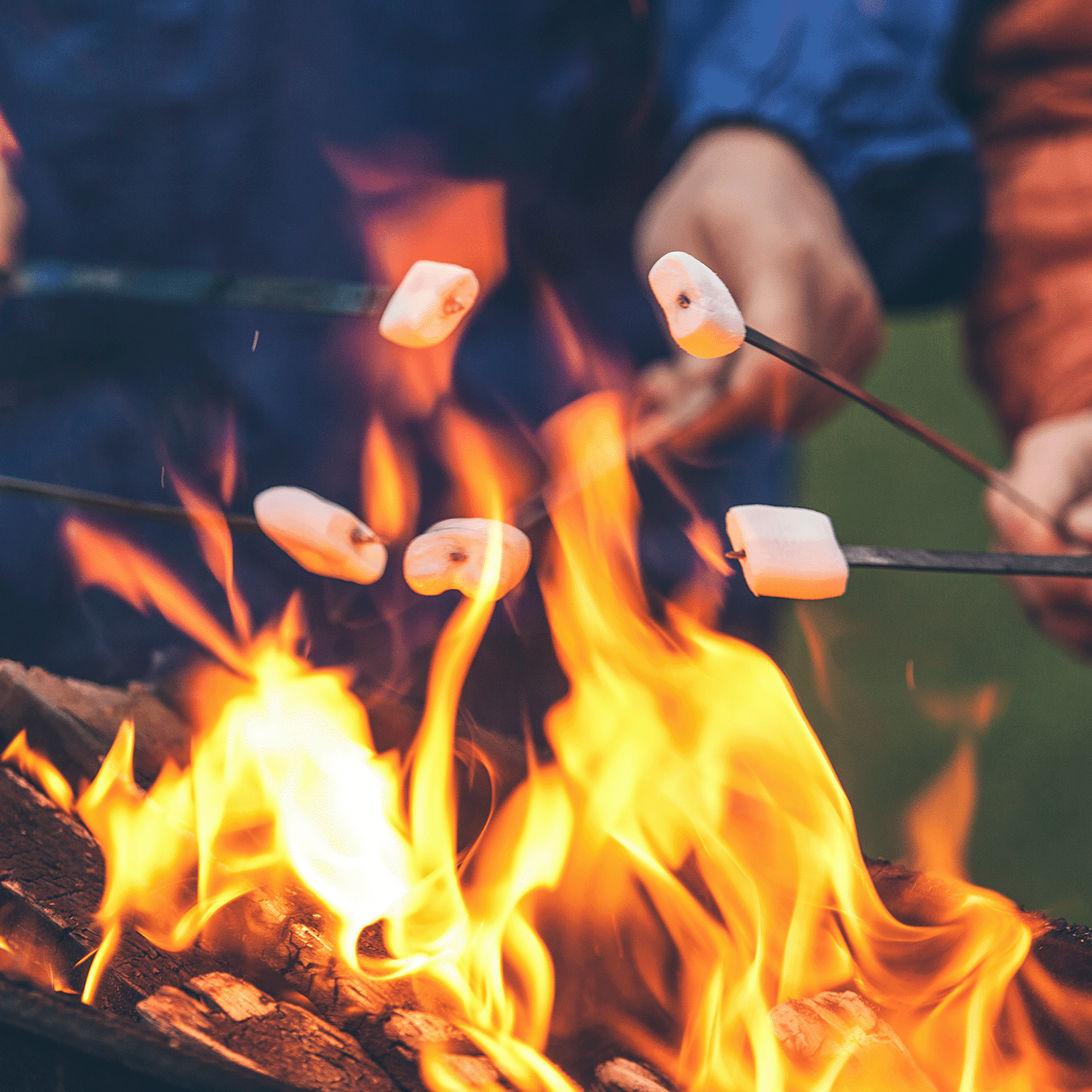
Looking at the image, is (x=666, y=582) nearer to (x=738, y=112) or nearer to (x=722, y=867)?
(x=722, y=867)

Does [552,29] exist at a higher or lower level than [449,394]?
higher

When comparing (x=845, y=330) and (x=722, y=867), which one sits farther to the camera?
(x=845, y=330)

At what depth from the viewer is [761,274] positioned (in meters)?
0.90

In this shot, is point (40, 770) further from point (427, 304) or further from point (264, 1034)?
point (427, 304)

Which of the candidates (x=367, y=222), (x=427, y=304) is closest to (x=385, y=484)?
(x=367, y=222)

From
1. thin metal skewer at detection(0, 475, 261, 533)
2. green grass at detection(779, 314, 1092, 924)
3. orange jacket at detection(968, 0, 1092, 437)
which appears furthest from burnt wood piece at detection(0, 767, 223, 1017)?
green grass at detection(779, 314, 1092, 924)

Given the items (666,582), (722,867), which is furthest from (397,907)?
(666,582)

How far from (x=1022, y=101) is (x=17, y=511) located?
4.17ft

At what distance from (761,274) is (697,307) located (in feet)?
1.41

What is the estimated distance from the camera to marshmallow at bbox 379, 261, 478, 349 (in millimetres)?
612

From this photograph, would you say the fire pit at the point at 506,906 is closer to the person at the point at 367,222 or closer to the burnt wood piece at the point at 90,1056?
the burnt wood piece at the point at 90,1056

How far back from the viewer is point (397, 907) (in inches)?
23.3

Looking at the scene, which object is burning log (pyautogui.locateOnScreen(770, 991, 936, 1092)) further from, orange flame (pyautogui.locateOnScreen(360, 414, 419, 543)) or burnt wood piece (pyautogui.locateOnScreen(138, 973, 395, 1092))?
orange flame (pyautogui.locateOnScreen(360, 414, 419, 543))

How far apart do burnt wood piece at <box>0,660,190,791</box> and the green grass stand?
203cm
